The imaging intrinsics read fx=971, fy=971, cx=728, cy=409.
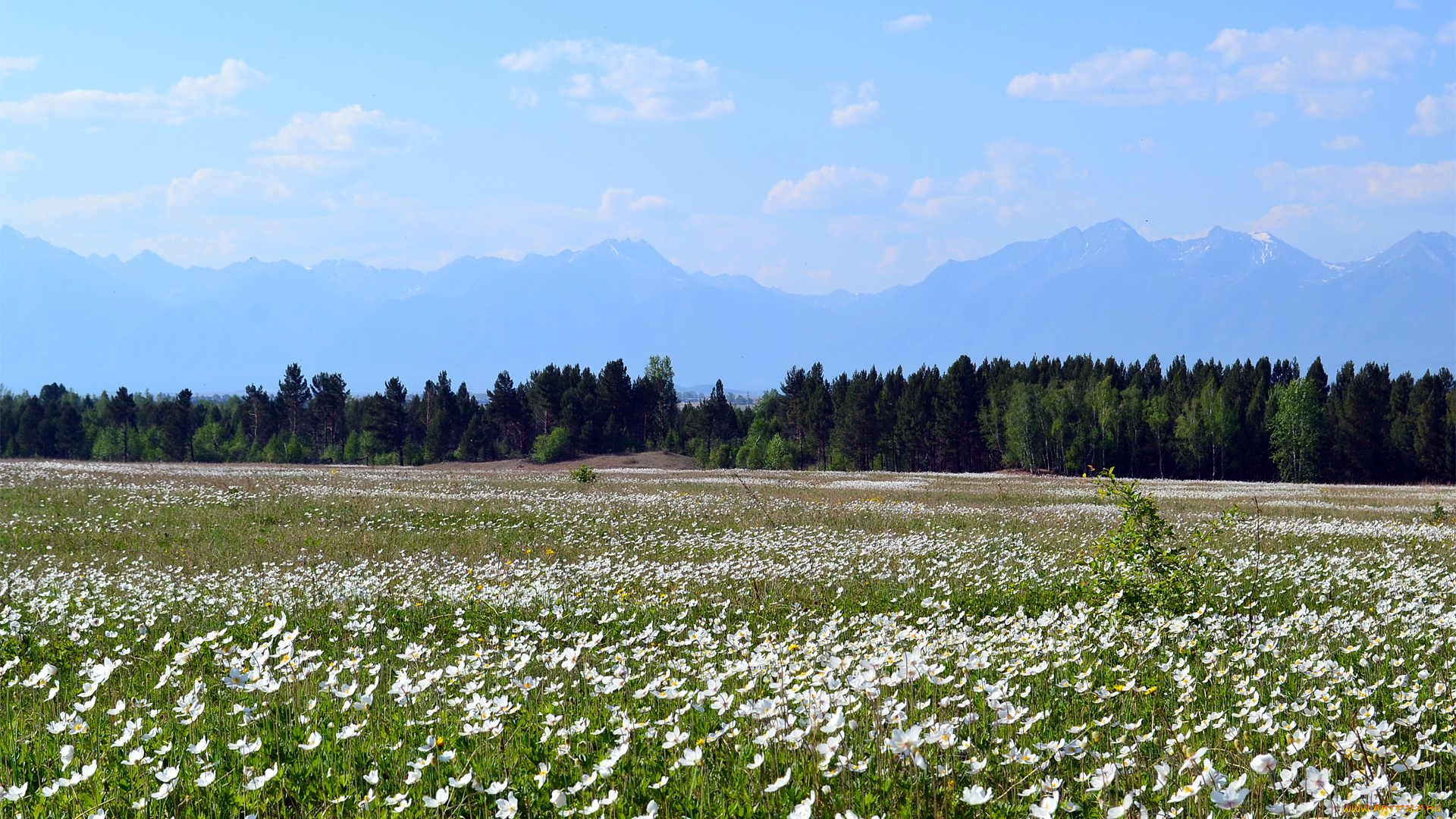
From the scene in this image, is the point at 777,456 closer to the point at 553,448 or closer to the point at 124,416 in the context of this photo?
the point at 553,448

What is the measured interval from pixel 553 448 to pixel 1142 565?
8631cm

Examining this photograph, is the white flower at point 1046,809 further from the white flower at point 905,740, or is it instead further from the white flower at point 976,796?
the white flower at point 905,740

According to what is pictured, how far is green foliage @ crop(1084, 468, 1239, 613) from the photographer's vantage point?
9.95 m

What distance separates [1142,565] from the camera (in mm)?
10398

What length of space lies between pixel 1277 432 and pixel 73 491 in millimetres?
78939

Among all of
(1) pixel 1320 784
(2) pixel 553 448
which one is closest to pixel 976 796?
(1) pixel 1320 784

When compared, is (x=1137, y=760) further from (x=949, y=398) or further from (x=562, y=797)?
(x=949, y=398)

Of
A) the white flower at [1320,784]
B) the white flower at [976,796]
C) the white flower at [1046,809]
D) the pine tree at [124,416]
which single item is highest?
the pine tree at [124,416]

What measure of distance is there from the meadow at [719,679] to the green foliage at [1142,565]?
0.37 ft

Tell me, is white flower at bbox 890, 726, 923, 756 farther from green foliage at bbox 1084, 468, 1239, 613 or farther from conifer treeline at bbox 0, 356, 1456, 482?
conifer treeline at bbox 0, 356, 1456, 482

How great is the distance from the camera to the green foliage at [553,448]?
93.7 metres

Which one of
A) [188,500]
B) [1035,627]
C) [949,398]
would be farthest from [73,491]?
[949,398]

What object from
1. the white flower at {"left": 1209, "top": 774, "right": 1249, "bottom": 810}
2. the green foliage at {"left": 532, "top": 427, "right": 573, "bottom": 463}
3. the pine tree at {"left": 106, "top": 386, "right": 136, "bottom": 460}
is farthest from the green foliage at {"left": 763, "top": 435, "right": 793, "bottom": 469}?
the white flower at {"left": 1209, "top": 774, "right": 1249, "bottom": 810}

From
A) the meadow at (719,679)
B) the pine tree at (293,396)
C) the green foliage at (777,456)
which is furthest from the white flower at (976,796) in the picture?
the pine tree at (293,396)
